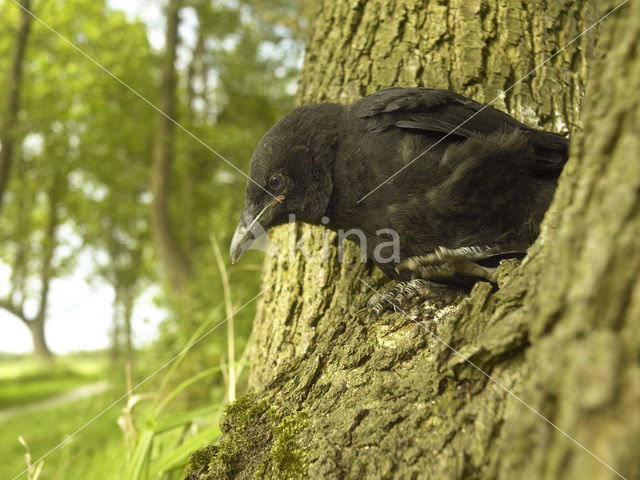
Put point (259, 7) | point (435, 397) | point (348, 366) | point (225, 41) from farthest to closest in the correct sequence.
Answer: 1. point (225, 41)
2. point (259, 7)
3. point (348, 366)
4. point (435, 397)

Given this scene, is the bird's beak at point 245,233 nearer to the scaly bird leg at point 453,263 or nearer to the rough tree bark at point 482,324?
the rough tree bark at point 482,324

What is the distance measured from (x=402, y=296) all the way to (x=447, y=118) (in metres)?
0.73

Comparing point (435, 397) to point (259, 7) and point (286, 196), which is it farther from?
point (259, 7)

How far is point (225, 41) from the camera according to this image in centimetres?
1362

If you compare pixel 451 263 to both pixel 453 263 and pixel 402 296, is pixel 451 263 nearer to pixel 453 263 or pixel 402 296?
pixel 453 263

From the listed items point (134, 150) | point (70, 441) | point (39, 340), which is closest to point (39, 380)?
point (39, 340)

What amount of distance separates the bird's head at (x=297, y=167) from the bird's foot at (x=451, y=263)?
1.51ft

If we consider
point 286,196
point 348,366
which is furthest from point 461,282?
point 286,196

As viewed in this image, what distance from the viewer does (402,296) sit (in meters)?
1.88

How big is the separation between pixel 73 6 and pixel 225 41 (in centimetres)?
606

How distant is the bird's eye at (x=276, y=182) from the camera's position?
6.95 feet

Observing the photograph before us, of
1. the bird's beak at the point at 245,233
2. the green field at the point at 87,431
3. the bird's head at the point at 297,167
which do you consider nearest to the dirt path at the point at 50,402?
the green field at the point at 87,431

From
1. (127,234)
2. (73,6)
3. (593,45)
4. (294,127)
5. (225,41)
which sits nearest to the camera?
(294,127)

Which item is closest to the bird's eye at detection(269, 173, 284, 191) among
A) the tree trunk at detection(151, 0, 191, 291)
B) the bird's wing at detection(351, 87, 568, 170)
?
the bird's wing at detection(351, 87, 568, 170)
